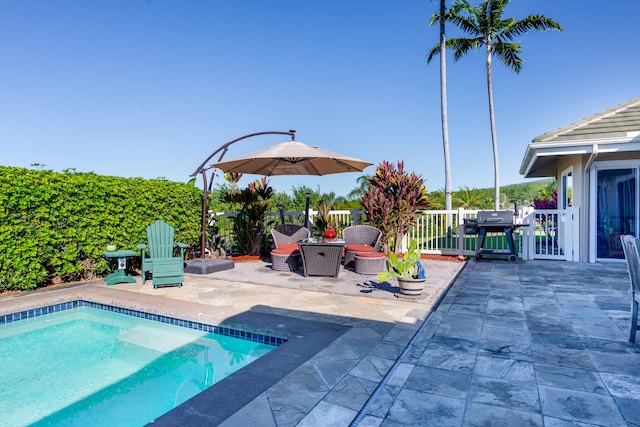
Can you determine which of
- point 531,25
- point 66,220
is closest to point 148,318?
point 66,220

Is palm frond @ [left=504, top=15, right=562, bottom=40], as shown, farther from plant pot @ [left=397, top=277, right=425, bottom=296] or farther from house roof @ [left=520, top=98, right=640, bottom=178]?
plant pot @ [left=397, top=277, right=425, bottom=296]

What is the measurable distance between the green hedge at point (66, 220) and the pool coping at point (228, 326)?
474 mm

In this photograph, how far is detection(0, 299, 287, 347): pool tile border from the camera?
135 inches

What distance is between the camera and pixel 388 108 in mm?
15609

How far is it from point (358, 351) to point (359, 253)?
3.48 metres

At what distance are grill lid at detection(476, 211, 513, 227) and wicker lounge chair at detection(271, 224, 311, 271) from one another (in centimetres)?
381

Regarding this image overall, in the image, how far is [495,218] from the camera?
7.64 meters

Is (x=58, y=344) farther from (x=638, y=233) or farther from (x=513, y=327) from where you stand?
(x=638, y=233)

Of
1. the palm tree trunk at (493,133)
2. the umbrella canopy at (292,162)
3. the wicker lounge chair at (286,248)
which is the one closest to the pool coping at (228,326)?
the wicker lounge chair at (286,248)

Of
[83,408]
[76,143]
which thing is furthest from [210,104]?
→ [83,408]

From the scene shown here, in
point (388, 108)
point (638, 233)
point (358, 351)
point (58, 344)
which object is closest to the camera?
point (358, 351)

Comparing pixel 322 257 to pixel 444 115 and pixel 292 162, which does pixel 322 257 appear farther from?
pixel 444 115

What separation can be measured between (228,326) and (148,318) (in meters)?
1.26

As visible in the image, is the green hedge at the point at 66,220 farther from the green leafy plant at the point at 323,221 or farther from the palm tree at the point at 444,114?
the palm tree at the point at 444,114
